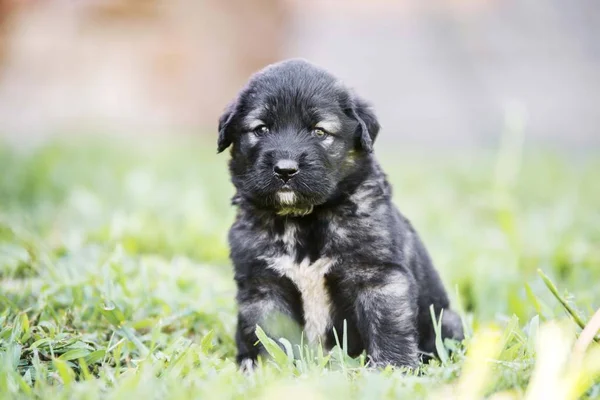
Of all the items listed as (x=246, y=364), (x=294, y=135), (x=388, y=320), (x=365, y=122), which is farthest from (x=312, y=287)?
(x=365, y=122)

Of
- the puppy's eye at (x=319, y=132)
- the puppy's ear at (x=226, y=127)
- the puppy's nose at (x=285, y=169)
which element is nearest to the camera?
the puppy's nose at (x=285, y=169)

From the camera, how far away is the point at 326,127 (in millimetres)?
3729

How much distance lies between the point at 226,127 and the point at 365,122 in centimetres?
73

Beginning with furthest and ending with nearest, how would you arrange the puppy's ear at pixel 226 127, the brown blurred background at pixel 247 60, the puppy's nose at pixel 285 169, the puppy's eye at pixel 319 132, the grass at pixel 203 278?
the brown blurred background at pixel 247 60 → the puppy's ear at pixel 226 127 → the puppy's eye at pixel 319 132 → the puppy's nose at pixel 285 169 → the grass at pixel 203 278

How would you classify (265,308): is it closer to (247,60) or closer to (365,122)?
(365,122)

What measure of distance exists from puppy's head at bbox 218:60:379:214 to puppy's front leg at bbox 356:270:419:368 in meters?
0.51

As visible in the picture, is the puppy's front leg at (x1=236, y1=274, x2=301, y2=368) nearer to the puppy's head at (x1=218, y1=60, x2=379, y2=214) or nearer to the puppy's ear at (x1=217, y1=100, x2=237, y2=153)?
the puppy's head at (x1=218, y1=60, x2=379, y2=214)

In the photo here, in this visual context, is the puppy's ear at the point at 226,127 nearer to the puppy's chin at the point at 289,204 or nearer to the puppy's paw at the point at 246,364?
the puppy's chin at the point at 289,204

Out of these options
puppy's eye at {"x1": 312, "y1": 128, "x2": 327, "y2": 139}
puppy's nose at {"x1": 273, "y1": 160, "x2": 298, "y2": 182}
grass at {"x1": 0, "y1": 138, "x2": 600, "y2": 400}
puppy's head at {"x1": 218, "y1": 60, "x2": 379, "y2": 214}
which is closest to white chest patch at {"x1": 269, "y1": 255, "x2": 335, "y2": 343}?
grass at {"x1": 0, "y1": 138, "x2": 600, "y2": 400}

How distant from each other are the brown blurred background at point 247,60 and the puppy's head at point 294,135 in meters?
8.89

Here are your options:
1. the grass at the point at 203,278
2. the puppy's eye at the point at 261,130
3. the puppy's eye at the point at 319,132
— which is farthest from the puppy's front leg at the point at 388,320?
the puppy's eye at the point at 261,130

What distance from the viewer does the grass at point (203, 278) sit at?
2.84 metres

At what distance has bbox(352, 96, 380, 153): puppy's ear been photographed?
3.76 metres

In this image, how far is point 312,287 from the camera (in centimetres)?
357
